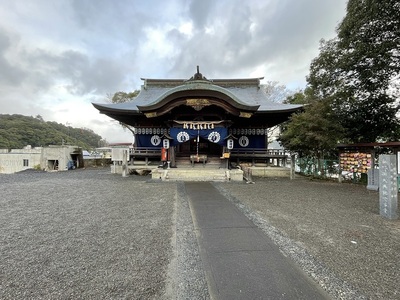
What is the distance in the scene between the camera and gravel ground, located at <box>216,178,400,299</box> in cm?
224

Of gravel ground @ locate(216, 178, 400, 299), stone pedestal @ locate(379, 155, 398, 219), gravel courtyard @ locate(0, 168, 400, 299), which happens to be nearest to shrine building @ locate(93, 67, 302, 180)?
gravel ground @ locate(216, 178, 400, 299)

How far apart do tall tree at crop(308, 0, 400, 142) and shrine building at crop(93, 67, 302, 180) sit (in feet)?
7.69

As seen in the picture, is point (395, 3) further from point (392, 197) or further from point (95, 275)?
point (95, 275)

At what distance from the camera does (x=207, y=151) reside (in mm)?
14242

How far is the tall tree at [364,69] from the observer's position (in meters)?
7.58

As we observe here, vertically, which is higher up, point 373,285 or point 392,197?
point 392,197

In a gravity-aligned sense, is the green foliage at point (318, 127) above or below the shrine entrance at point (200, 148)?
above

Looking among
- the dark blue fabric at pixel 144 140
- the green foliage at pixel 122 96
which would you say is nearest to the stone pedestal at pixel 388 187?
the dark blue fabric at pixel 144 140

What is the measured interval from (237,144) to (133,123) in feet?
25.1

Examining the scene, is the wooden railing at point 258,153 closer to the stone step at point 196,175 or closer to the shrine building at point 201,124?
the shrine building at point 201,124

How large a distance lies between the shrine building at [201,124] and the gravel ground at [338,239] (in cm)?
564

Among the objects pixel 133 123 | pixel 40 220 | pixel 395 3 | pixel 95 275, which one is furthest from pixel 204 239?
pixel 133 123

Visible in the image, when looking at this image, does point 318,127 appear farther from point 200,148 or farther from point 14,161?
point 14,161

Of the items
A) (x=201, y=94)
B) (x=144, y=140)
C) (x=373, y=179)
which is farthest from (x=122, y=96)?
(x=373, y=179)
